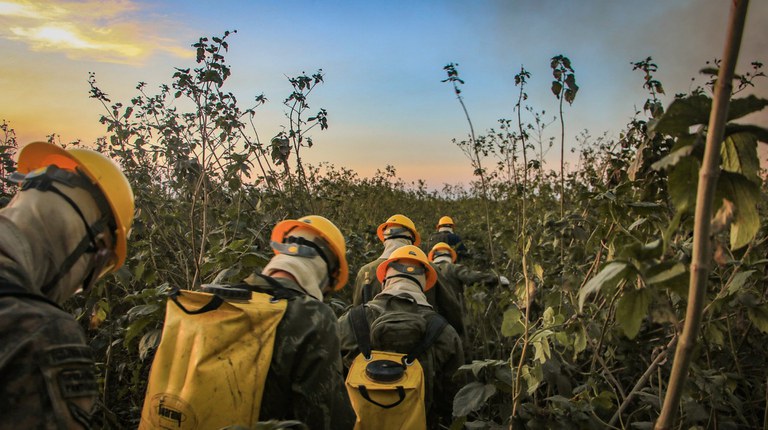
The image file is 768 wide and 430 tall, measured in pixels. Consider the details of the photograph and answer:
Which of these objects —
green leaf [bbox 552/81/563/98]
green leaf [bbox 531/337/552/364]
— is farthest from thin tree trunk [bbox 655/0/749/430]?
green leaf [bbox 552/81/563/98]

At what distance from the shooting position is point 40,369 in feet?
4.30

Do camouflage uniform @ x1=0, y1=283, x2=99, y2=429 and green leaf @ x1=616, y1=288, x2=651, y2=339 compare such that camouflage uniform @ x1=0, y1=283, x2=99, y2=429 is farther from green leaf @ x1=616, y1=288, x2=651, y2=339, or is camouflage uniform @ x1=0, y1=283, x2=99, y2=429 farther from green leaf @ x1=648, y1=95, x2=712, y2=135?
green leaf @ x1=648, y1=95, x2=712, y2=135

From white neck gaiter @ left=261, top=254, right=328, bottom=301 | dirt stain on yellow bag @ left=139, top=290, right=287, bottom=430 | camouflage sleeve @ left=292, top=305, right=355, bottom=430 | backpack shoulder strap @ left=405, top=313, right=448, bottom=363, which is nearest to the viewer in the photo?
dirt stain on yellow bag @ left=139, top=290, right=287, bottom=430

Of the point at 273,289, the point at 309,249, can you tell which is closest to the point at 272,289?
the point at 273,289

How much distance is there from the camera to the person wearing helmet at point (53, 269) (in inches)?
50.8

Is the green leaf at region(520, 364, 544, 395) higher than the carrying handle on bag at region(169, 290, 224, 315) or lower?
lower

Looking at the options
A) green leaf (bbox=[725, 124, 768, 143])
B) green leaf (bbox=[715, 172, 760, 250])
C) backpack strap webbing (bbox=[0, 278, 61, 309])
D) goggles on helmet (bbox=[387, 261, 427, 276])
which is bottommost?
goggles on helmet (bbox=[387, 261, 427, 276])

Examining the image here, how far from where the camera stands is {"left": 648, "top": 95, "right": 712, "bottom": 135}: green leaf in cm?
83

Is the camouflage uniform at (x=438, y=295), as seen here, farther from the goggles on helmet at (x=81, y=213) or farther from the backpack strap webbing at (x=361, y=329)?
the goggles on helmet at (x=81, y=213)

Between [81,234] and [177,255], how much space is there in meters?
3.56

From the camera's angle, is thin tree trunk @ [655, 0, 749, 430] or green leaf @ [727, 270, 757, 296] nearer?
thin tree trunk @ [655, 0, 749, 430]

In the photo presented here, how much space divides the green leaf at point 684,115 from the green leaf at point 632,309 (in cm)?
32

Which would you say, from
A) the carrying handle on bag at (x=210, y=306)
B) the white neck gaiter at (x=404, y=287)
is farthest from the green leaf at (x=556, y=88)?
the carrying handle on bag at (x=210, y=306)

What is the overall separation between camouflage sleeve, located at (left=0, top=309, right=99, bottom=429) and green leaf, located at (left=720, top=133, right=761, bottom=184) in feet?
5.43
